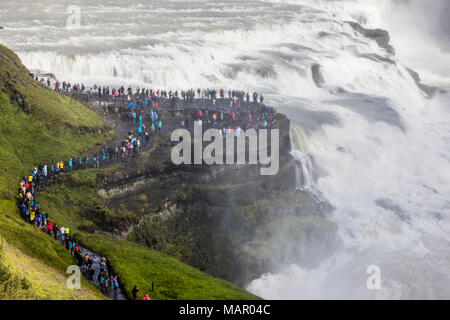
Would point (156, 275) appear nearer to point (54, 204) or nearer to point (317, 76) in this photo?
point (54, 204)

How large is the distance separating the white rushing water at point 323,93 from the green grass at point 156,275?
25.0 ft

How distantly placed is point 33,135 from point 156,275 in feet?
42.7

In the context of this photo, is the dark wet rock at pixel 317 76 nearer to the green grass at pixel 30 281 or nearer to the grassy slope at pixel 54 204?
the grassy slope at pixel 54 204

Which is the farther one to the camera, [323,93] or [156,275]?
[323,93]

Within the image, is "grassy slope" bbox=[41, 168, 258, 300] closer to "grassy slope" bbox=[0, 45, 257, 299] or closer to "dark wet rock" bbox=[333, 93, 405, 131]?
"grassy slope" bbox=[0, 45, 257, 299]

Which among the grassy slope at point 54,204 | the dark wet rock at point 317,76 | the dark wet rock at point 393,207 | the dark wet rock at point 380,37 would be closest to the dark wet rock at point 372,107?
the dark wet rock at point 317,76

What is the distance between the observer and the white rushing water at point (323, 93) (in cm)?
3684

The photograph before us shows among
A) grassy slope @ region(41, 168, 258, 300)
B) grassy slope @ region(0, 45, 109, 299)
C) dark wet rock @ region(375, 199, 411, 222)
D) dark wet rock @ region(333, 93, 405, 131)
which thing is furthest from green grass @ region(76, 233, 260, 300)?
dark wet rock @ region(333, 93, 405, 131)

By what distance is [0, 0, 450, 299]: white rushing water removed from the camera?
3684 cm

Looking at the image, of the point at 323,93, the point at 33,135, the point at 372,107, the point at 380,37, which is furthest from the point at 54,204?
the point at 380,37

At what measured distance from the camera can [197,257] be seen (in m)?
32.4

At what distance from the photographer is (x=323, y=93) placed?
6456 cm
